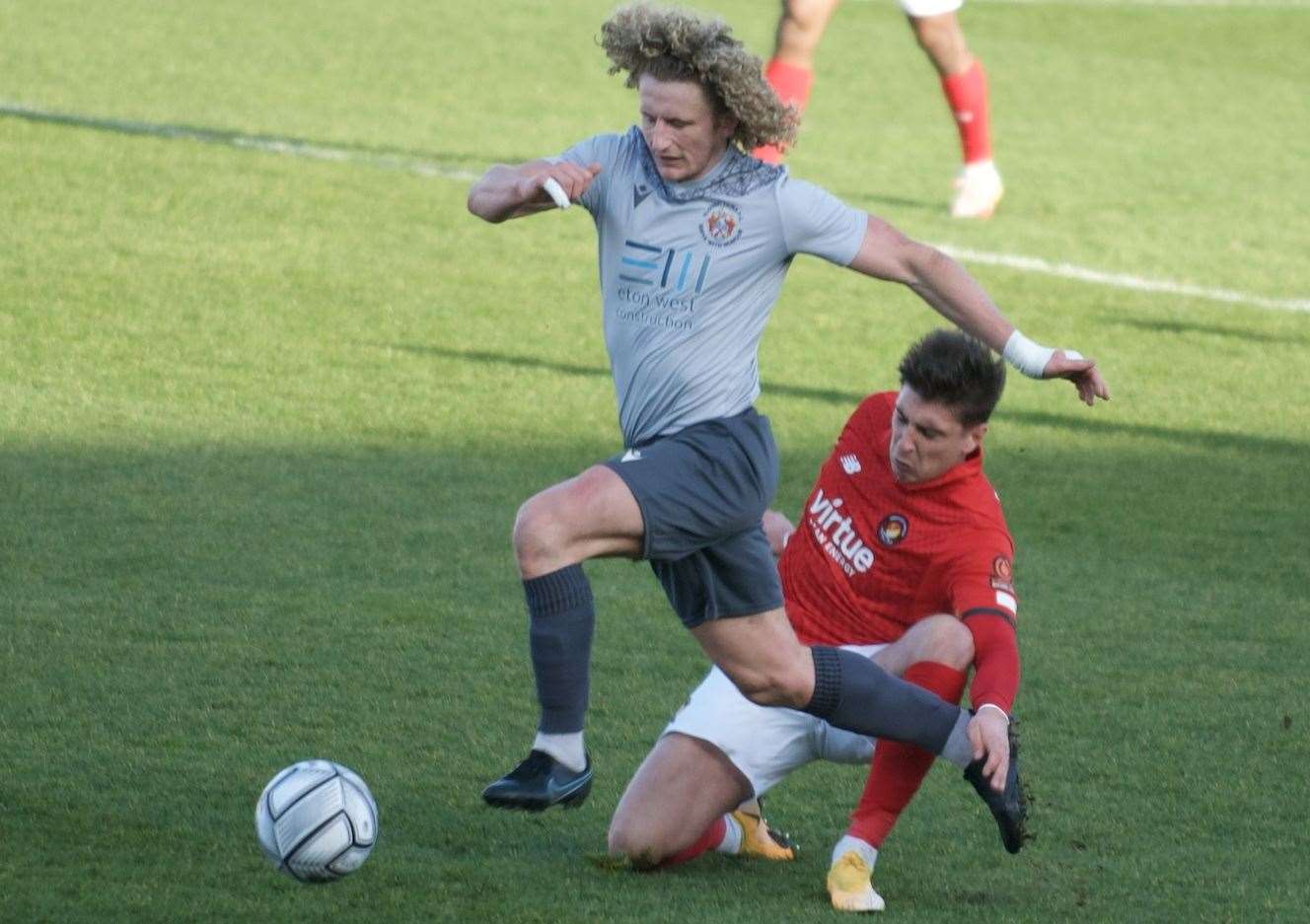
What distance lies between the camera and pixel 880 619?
5172 millimetres

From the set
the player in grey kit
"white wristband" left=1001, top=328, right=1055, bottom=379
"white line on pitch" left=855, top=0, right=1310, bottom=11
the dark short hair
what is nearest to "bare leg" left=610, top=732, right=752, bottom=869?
the player in grey kit

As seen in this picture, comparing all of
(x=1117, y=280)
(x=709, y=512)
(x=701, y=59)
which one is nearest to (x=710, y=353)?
(x=709, y=512)

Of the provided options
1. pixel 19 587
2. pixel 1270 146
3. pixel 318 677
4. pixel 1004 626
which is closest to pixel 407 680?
pixel 318 677

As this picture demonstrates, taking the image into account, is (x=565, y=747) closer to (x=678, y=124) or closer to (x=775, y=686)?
(x=775, y=686)

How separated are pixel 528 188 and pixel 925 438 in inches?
40.6

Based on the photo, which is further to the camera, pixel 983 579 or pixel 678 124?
pixel 983 579

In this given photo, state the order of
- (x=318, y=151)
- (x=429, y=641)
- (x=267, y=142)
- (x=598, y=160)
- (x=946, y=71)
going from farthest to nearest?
(x=267, y=142) < (x=318, y=151) < (x=946, y=71) < (x=429, y=641) < (x=598, y=160)

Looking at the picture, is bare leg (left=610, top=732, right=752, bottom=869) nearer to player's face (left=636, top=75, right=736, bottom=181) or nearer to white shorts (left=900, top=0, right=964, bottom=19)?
player's face (left=636, top=75, right=736, bottom=181)

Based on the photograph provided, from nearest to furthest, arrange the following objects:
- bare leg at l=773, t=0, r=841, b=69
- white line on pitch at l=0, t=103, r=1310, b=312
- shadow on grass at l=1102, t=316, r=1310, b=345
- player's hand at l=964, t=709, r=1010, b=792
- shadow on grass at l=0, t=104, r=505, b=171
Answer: player's hand at l=964, t=709, r=1010, b=792 < shadow on grass at l=1102, t=316, r=1310, b=345 < bare leg at l=773, t=0, r=841, b=69 < white line on pitch at l=0, t=103, r=1310, b=312 < shadow on grass at l=0, t=104, r=505, b=171

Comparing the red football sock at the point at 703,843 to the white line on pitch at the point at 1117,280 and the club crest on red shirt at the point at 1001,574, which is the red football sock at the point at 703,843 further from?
the white line on pitch at the point at 1117,280

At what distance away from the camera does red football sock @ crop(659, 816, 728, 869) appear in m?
4.93

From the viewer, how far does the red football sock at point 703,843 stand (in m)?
4.93

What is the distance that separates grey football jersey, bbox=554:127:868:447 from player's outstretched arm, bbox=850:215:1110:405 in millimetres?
46

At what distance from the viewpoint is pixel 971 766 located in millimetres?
4656
